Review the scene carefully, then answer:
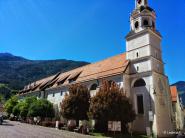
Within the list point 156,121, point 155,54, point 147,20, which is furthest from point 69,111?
point 147,20

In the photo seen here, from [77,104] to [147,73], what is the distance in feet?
43.2

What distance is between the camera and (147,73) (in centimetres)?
3884

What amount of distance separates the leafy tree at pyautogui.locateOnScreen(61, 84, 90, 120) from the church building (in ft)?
11.9

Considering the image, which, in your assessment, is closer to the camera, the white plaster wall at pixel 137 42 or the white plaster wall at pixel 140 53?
the white plaster wall at pixel 140 53

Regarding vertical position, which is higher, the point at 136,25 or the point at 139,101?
Result: the point at 136,25

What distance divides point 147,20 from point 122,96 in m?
15.3

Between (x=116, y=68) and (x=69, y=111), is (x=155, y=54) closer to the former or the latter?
(x=116, y=68)

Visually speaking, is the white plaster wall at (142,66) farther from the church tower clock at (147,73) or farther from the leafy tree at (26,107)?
the leafy tree at (26,107)

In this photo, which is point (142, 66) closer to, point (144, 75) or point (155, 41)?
point (144, 75)

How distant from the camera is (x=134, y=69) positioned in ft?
136

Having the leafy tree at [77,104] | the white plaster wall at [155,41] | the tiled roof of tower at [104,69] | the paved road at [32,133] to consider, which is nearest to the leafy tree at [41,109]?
the tiled roof of tower at [104,69]

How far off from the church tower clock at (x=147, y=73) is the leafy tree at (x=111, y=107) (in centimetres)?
380

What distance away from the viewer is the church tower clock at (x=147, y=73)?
37375 mm

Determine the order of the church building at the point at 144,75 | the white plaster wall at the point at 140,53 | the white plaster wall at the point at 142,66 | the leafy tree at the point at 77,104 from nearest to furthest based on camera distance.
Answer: the church building at the point at 144,75 → the white plaster wall at the point at 142,66 → the white plaster wall at the point at 140,53 → the leafy tree at the point at 77,104
